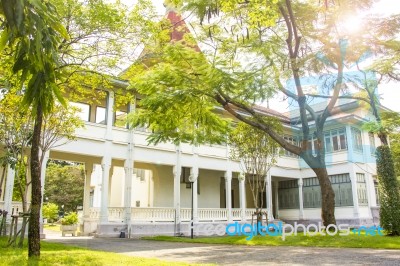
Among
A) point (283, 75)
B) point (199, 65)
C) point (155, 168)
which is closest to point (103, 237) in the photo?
point (155, 168)

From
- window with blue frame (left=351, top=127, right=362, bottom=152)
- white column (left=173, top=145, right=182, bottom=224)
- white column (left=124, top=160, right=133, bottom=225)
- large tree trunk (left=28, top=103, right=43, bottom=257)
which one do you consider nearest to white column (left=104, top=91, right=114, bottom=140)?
white column (left=124, top=160, right=133, bottom=225)

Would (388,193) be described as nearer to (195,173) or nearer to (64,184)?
(195,173)

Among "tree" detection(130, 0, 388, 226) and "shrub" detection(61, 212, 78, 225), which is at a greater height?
"tree" detection(130, 0, 388, 226)

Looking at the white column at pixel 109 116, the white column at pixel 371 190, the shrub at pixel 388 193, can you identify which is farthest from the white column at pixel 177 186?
the white column at pixel 371 190

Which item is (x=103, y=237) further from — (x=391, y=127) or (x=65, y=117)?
(x=391, y=127)

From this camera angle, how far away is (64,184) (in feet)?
133

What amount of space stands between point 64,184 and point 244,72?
110ft

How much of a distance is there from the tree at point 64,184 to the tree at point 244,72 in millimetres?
28322

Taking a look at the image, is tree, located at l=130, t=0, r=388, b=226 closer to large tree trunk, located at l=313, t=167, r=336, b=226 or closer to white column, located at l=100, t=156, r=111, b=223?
large tree trunk, located at l=313, t=167, r=336, b=226

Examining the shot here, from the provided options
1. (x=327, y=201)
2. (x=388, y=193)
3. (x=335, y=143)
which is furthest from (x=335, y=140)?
(x=327, y=201)

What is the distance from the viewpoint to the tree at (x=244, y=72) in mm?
12492

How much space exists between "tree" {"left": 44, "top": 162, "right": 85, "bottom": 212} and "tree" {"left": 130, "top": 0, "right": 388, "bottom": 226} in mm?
28322

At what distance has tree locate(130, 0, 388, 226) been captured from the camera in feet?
41.0

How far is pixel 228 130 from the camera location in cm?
1538
